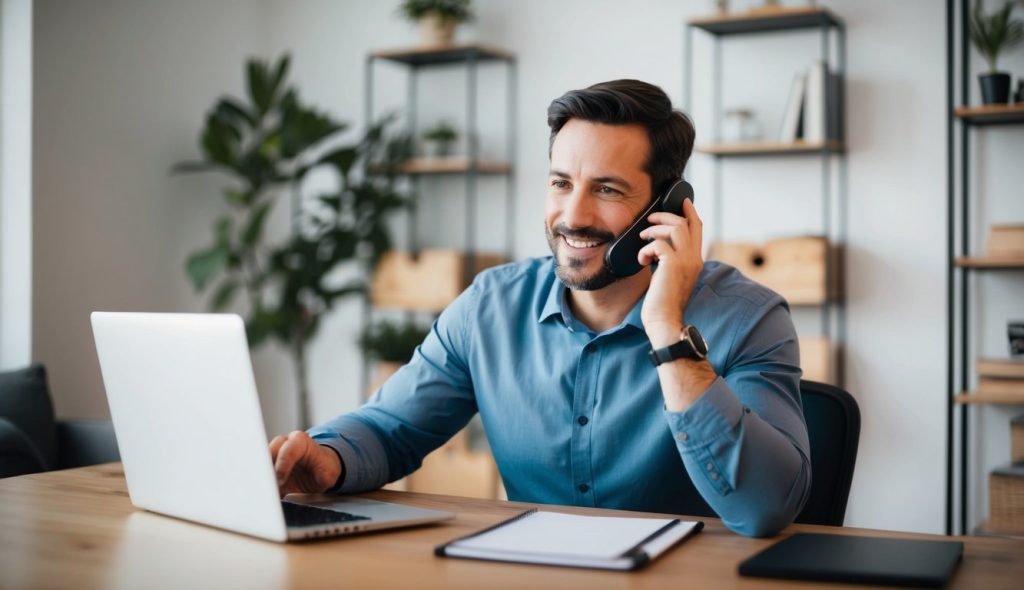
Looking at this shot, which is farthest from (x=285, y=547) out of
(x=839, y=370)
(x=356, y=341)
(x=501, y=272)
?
(x=356, y=341)

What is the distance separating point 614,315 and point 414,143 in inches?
102

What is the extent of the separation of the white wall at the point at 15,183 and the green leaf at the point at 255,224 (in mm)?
709

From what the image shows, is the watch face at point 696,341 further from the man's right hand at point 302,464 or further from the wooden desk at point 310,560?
the man's right hand at point 302,464

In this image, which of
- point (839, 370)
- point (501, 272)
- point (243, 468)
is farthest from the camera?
point (839, 370)

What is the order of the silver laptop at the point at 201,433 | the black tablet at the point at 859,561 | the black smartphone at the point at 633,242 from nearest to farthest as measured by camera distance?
1. the black tablet at the point at 859,561
2. the silver laptop at the point at 201,433
3. the black smartphone at the point at 633,242

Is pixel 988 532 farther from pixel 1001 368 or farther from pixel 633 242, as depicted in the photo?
pixel 633 242

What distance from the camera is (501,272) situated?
1.93 m

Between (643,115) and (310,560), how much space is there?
0.94 m

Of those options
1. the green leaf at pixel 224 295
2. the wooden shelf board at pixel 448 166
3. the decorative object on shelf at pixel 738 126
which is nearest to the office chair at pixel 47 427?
the green leaf at pixel 224 295

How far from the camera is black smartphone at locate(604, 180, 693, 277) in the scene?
169 cm

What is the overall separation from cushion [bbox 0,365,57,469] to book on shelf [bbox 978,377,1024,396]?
104 inches

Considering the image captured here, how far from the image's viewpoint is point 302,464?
1.49 m

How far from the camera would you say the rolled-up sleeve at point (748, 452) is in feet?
4.18

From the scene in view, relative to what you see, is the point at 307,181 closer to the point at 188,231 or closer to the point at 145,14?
the point at 188,231
